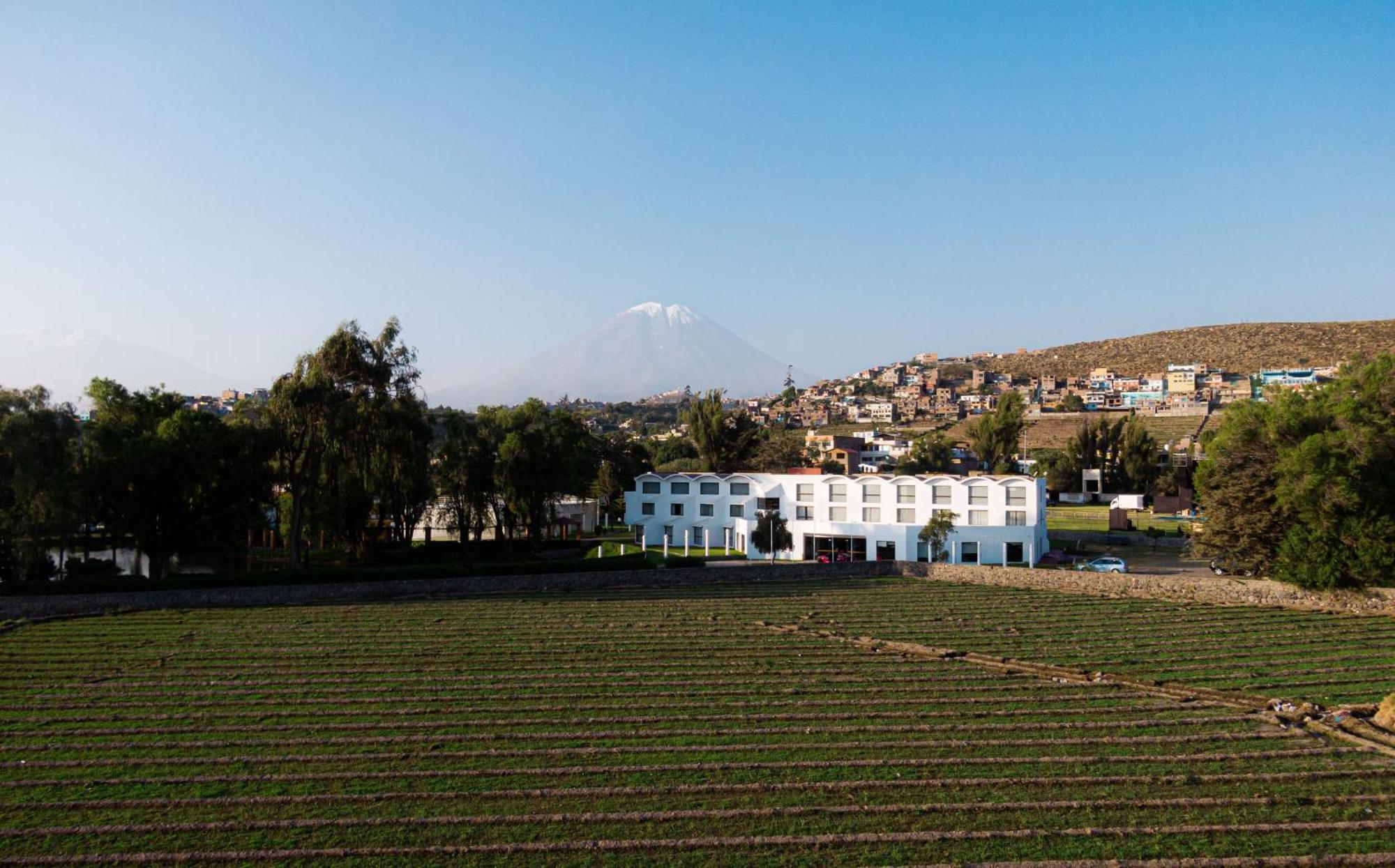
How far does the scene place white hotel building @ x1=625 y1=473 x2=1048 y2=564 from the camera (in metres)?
48.2

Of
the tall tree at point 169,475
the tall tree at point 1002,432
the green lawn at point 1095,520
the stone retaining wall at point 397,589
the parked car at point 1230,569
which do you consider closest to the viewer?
the stone retaining wall at point 397,589

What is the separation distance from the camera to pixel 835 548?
51.8 metres

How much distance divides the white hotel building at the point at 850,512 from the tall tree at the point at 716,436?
1729 centimetres

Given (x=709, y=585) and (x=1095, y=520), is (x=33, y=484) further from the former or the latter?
(x=1095, y=520)

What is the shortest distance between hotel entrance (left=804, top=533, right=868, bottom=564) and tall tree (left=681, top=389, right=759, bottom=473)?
21338mm

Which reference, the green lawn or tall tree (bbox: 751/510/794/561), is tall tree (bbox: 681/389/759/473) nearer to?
tall tree (bbox: 751/510/794/561)

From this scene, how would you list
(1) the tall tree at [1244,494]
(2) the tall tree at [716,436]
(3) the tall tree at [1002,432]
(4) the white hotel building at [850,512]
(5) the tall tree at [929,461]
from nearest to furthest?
1. (1) the tall tree at [1244,494]
2. (4) the white hotel building at [850,512]
3. (2) the tall tree at [716,436]
4. (3) the tall tree at [1002,432]
5. (5) the tall tree at [929,461]

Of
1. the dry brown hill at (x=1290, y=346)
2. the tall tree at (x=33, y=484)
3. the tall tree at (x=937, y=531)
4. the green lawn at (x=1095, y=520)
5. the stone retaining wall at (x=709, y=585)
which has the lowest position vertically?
the stone retaining wall at (x=709, y=585)

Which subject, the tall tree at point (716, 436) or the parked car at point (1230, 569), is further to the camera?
the tall tree at point (716, 436)

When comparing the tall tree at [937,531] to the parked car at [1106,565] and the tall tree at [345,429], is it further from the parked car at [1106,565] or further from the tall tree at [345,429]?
the tall tree at [345,429]

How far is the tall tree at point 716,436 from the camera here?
7369 centimetres

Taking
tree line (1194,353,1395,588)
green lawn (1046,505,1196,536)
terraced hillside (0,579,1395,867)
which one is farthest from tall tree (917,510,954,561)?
terraced hillside (0,579,1395,867)

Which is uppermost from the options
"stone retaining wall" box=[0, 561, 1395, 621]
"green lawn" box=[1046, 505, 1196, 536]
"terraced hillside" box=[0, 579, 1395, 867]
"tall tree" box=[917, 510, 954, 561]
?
"tall tree" box=[917, 510, 954, 561]

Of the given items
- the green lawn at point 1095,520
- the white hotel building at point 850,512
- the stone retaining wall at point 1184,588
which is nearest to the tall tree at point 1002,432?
Result: the green lawn at point 1095,520
